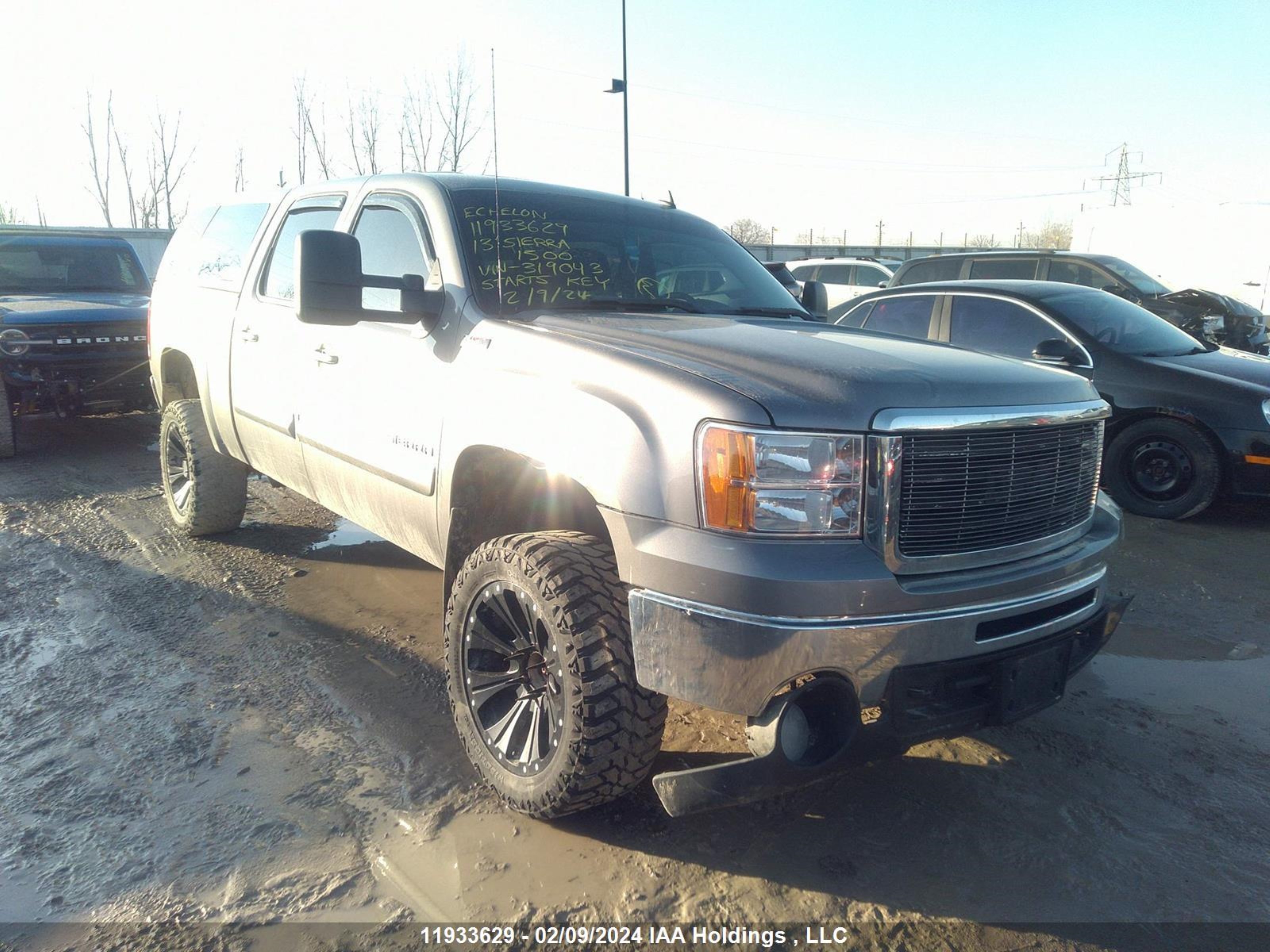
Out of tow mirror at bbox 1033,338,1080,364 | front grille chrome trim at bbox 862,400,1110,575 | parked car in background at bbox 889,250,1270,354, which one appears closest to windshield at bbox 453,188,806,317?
front grille chrome trim at bbox 862,400,1110,575

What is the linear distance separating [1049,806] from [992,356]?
1.43 m

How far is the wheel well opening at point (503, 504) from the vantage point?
2801mm

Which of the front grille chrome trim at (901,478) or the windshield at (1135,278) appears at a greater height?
the windshield at (1135,278)

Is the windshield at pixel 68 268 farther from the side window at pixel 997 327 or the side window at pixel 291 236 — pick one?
the side window at pixel 997 327

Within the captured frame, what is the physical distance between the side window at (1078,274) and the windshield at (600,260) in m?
6.99

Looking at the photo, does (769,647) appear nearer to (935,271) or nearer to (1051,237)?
(935,271)

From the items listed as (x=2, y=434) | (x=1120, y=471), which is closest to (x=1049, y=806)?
(x=1120, y=471)

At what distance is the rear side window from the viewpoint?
32.5 ft

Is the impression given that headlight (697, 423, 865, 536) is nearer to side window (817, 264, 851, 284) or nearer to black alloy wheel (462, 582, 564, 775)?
black alloy wheel (462, 582, 564, 775)

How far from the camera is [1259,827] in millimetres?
2691

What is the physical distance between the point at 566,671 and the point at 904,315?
5.64 m

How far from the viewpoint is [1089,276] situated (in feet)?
31.4

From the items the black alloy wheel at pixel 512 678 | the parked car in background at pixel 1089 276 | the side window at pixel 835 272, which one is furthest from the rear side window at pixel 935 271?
the black alloy wheel at pixel 512 678

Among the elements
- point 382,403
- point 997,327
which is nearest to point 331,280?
point 382,403
